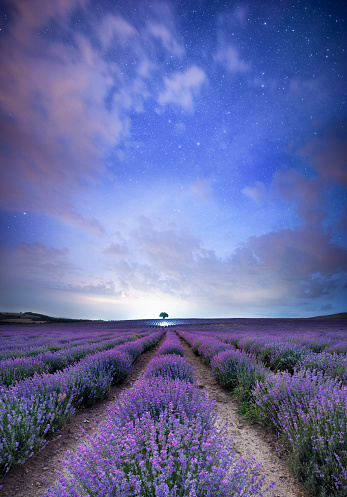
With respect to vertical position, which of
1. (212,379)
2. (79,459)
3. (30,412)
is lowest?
(212,379)

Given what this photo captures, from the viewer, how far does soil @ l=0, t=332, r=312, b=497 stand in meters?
2.14

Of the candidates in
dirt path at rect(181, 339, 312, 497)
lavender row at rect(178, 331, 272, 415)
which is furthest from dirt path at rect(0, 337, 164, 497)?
lavender row at rect(178, 331, 272, 415)

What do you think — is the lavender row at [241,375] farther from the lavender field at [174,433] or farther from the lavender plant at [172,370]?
the lavender plant at [172,370]

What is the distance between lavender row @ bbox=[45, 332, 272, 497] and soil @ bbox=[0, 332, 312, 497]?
1.03 ft

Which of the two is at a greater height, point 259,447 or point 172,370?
point 172,370

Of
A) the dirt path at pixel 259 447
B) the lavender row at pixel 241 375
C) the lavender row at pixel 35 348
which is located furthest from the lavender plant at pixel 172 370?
the lavender row at pixel 35 348

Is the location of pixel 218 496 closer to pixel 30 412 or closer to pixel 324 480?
pixel 324 480

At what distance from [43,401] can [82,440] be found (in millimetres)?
731

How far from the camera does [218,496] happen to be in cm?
135

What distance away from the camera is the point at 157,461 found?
4.51 feet

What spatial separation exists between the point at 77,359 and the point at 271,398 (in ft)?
18.6

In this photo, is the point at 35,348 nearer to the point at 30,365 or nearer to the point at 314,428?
the point at 30,365

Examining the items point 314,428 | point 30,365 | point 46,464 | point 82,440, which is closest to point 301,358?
point 314,428

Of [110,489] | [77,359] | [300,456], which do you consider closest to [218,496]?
[110,489]
